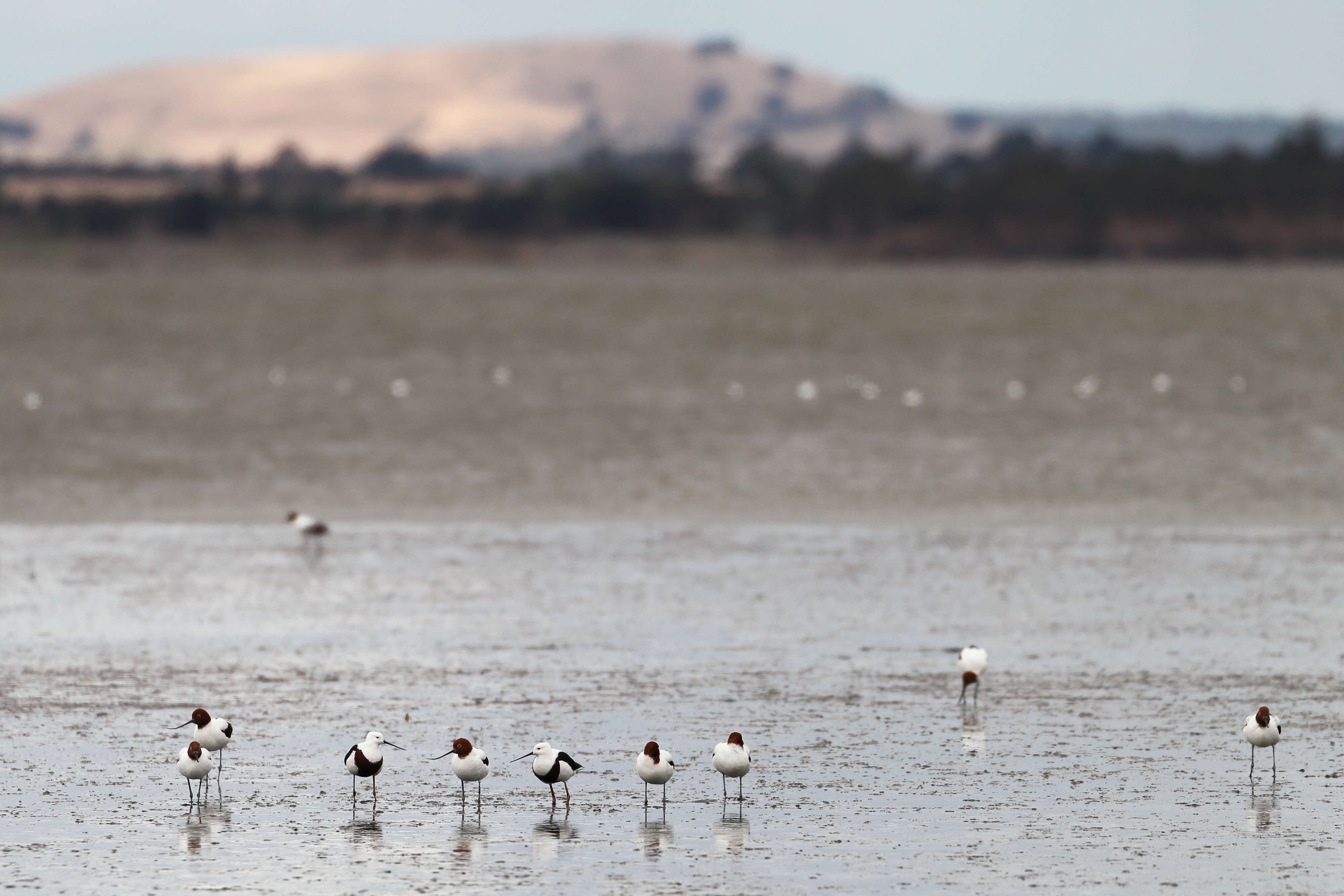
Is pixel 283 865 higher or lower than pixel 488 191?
lower

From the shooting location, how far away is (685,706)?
15.5 meters

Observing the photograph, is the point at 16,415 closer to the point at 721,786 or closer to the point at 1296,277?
the point at 721,786

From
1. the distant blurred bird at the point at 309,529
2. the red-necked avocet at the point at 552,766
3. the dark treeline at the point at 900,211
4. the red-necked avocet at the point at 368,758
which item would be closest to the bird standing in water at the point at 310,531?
the distant blurred bird at the point at 309,529

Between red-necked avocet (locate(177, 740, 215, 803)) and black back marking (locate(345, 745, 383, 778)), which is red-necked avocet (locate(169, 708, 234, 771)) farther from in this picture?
black back marking (locate(345, 745, 383, 778))

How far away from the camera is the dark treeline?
322ft

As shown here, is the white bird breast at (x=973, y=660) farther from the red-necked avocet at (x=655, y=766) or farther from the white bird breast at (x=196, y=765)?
the white bird breast at (x=196, y=765)

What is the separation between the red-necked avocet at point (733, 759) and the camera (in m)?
Answer: 12.3

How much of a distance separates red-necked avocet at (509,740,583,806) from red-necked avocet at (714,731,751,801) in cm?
86

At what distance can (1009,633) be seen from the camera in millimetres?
18719

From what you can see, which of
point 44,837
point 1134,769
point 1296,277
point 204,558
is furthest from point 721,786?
point 1296,277

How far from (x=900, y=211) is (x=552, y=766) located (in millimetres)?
94105

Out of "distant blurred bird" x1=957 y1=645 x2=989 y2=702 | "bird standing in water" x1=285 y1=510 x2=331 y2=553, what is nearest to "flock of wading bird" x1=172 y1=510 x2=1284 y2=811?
"distant blurred bird" x1=957 y1=645 x2=989 y2=702

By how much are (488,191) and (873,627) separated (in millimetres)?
95482

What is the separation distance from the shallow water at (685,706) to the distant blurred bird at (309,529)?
0.41 meters
